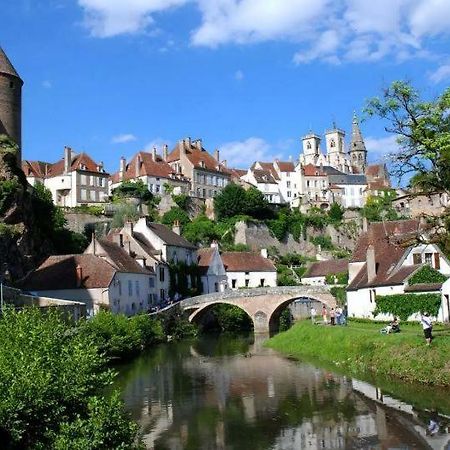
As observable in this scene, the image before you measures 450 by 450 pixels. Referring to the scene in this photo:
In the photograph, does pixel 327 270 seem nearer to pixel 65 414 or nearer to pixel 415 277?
pixel 415 277

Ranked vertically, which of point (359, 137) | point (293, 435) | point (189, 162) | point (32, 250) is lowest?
point (293, 435)

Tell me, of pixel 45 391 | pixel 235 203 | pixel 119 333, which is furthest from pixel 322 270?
pixel 45 391

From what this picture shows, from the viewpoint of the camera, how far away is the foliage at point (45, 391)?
13.3 m

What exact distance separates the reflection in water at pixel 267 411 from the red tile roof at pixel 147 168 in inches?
2028

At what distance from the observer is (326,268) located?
72938mm

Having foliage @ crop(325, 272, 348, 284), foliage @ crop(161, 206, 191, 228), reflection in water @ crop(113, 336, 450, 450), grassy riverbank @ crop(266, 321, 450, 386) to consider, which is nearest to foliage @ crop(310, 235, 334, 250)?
foliage @ crop(161, 206, 191, 228)

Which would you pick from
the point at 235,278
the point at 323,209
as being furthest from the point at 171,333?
the point at 323,209

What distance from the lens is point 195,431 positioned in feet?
63.9

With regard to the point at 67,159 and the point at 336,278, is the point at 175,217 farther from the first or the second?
the point at 336,278

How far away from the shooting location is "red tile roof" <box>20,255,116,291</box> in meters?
45.1

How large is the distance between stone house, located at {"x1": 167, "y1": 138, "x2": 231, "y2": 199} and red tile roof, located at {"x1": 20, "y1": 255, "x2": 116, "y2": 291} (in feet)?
140

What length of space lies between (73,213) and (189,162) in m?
23.1

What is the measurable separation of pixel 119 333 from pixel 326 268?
38.8m

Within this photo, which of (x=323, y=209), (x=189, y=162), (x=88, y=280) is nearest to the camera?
(x=88, y=280)
